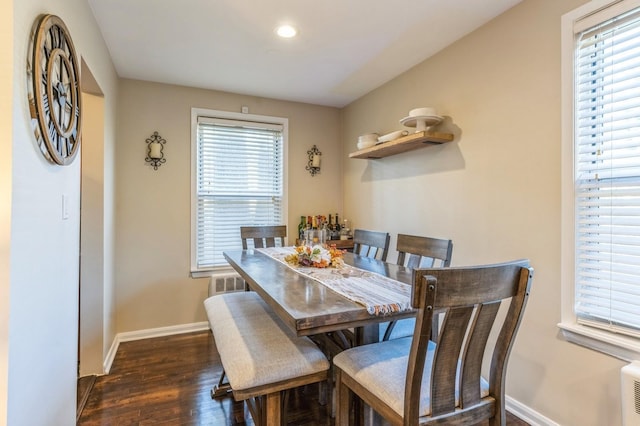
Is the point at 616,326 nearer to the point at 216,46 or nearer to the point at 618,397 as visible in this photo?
the point at 618,397

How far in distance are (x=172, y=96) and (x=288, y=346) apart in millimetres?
2889

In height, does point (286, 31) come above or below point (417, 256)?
above

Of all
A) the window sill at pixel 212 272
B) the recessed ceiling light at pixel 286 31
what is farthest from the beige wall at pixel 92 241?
the recessed ceiling light at pixel 286 31

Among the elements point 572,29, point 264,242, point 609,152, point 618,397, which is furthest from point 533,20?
point 264,242

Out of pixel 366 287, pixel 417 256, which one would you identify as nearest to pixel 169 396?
pixel 366 287

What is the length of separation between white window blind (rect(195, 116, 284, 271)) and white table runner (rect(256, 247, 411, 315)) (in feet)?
5.21

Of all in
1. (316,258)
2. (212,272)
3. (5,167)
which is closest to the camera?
(5,167)

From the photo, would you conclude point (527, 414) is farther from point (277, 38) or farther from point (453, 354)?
point (277, 38)

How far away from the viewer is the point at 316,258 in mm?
2045

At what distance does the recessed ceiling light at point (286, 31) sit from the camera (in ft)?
7.37

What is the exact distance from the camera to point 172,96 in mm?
3275

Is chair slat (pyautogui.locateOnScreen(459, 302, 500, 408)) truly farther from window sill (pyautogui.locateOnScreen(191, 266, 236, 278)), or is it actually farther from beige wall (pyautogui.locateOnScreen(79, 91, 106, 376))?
window sill (pyautogui.locateOnScreen(191, 266, 236, 278))

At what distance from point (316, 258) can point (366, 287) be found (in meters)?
0.55

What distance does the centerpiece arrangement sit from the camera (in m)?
2.05
